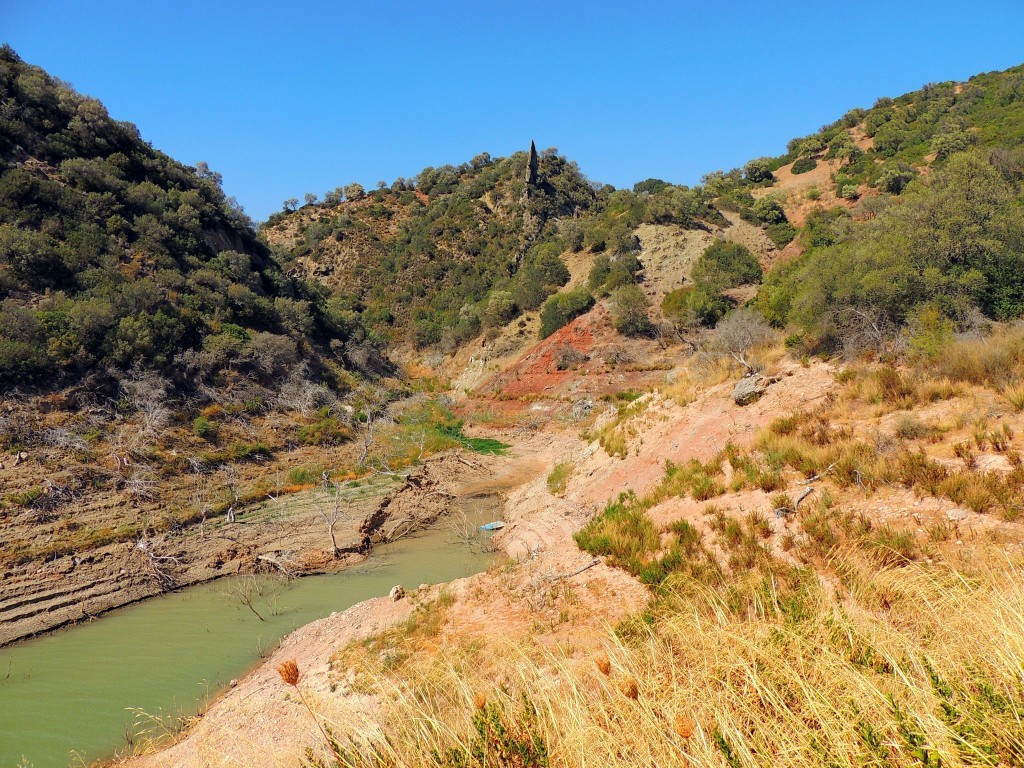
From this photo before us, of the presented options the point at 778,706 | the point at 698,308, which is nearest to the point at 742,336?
the point at 698,308

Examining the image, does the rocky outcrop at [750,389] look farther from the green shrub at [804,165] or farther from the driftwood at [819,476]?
the green shrub at [804,165]

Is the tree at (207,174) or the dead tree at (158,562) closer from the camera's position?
the dead tree at (158,562)

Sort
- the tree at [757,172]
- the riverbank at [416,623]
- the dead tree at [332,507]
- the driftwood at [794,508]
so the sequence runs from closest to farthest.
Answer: the riverbank at [416,623]
the driftwood at [794,508]
the dead tree at [332,507]
the tree at [757,172]

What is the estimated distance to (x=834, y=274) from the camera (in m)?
13.2

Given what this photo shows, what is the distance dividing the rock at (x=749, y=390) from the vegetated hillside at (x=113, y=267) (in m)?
19.7

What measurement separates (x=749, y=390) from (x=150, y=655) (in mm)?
13642

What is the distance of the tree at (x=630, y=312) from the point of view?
98.3 feet

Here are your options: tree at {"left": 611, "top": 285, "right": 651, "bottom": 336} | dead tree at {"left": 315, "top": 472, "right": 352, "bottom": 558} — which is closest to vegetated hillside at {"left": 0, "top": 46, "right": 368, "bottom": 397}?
dead tree at {"left": 315, "top": 472, "right": 352, "bottom": 558}

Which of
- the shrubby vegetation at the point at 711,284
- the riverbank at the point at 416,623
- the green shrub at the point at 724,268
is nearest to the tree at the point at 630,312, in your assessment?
the shrubby vegetation at the point at 711,284

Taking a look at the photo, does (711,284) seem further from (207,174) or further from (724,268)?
(207,174)

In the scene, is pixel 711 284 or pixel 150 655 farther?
pixel 711 284

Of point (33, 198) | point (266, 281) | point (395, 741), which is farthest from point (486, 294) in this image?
point (395, 741)

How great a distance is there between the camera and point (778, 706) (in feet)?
8.16

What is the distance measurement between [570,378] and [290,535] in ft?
61.5
